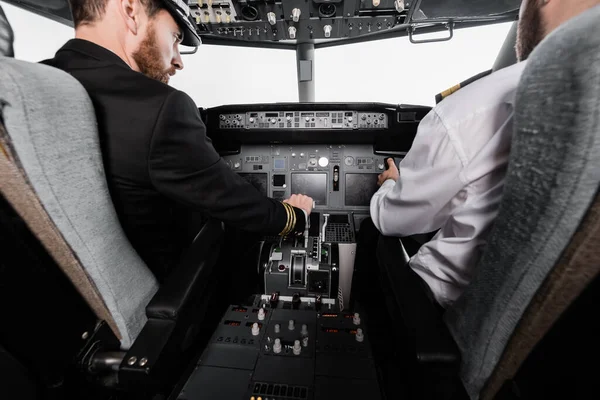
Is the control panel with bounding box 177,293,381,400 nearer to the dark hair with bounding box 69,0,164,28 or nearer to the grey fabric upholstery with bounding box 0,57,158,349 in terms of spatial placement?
the grey fabric upholstery with bounding box 0,57,158,349

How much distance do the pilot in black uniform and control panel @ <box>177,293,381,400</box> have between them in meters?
0.36

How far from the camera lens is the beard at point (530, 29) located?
56 centimetres

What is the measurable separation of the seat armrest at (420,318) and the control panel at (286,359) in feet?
1.09

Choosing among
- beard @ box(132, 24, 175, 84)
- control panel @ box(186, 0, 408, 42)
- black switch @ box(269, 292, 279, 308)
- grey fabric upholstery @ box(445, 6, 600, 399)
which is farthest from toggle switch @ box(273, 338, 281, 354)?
control panel @ box(186, 0, 408, 42)

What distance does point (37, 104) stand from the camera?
0.42 metres

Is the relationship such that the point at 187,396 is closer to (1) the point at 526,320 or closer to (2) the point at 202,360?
(2) the point at 202,360

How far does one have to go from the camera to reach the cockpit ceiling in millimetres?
1508

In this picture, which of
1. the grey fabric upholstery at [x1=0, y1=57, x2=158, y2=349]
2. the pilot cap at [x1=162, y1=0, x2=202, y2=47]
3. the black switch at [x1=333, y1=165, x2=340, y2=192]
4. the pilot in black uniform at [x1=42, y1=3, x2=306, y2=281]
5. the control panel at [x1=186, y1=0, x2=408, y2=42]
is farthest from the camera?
the black switch at [x1=333, y1=165, x2=340, y2=192]

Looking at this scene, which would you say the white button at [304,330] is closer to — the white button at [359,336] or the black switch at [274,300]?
the white button at [359,336]

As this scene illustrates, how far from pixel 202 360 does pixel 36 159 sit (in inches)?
30.8

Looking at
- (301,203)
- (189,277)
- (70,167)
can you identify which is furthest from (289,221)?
(70,167)

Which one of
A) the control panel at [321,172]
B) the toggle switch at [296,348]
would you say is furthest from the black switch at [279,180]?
the toggle switch at [296,348]

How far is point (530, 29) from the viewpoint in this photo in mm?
583

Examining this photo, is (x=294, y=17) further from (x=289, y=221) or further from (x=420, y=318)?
(x=420, y=318)
